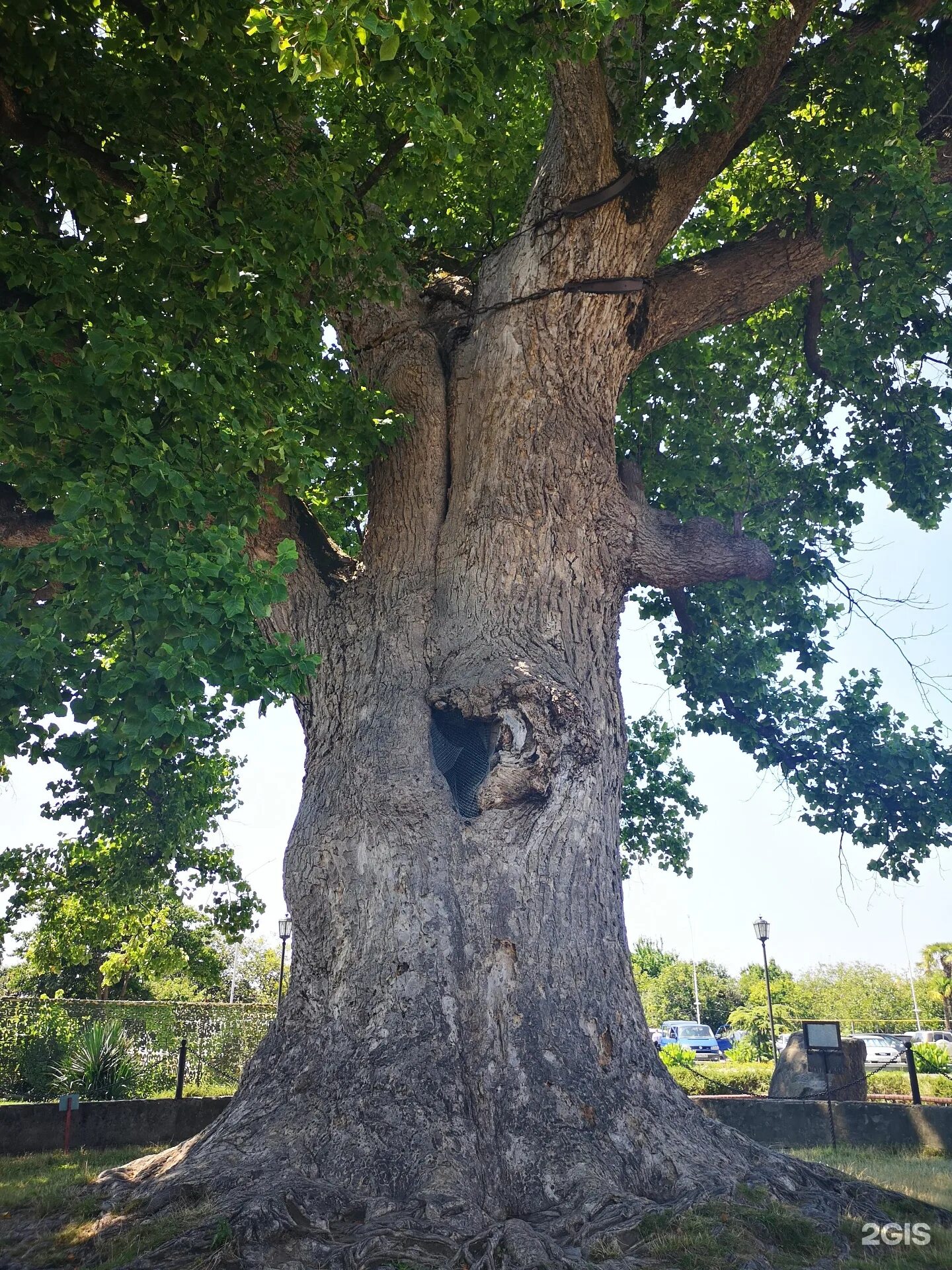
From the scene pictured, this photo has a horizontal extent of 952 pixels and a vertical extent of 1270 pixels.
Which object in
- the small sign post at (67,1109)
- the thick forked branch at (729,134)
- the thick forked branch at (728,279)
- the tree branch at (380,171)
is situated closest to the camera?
the thick forked branch at (729,134)

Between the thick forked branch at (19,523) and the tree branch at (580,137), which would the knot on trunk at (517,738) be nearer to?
the thick forked branch at (19,523)

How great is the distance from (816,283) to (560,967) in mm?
7159

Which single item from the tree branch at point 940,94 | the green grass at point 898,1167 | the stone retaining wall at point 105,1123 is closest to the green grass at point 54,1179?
the stone retaining wall at point 105,1123

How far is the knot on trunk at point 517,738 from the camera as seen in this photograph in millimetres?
5652

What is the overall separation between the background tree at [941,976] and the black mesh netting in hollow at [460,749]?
37646 millimetres

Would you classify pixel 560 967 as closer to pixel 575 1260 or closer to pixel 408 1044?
pixel 408 1044

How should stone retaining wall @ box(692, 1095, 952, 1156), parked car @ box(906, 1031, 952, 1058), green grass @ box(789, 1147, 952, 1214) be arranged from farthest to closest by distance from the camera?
parked car @ box(906, 1031, 952, 1058)
stone retaining wall @ box(692, 1095, 952, 1156)
green grass @ box(789, 1147, 952, 1214)

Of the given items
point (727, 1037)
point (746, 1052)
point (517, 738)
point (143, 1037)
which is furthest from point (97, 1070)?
point (727, 1037)

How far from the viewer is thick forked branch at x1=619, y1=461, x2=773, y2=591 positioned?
7.50 metres

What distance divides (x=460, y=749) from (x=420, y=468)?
98.1 inches

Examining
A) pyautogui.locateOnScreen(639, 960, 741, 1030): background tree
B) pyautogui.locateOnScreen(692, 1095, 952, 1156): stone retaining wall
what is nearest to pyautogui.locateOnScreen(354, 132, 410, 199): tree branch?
pyautogui.locateOnScreen(692, 1095, 952, 1156): stone retaining wall

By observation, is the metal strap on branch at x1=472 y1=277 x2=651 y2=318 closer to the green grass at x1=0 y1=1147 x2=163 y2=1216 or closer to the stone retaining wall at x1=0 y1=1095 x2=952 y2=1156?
the green grass at x1=0 y1=1147 x2=163 y2=1216

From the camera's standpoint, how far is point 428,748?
593cm

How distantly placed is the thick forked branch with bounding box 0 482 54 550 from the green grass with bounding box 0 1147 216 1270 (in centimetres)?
376
